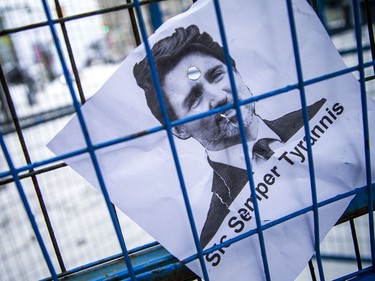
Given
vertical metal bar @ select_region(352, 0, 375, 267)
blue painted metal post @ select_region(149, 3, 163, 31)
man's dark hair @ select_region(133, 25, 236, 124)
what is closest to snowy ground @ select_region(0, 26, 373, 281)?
blue painted metal post @ select_region(149, 3, 163, 31)

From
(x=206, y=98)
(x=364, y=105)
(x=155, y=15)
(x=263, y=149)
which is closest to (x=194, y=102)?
(x=206, y=98)

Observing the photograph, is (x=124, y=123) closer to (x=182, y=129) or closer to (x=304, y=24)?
(x=182, y=129)

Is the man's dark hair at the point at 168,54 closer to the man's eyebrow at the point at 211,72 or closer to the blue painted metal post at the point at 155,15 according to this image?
the man's eyebrow at the point at 211,72

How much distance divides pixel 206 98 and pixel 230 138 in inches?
2.6

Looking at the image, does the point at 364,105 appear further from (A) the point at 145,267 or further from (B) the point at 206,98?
(A) the point at 145,267

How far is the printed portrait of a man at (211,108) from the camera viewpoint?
0.47 m

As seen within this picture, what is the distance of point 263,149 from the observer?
51 centimetres

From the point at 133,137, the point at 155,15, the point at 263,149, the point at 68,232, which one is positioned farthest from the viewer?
the point at 68,232

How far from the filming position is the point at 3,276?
1.66 m

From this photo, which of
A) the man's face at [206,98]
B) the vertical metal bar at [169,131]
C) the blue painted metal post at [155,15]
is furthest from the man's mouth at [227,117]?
the blue painted metal post at [155,15]

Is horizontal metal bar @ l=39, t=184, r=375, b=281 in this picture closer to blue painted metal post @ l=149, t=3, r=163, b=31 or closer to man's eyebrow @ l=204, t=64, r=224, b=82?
man's eyebrow @ l=204, t=64, r=224, b=82

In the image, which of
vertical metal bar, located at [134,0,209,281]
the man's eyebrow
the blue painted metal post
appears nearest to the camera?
vertical metal bar, located at [134,0,209,281]

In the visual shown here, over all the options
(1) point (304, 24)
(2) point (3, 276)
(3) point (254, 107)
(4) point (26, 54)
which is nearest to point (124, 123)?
(3) point (254, 107)

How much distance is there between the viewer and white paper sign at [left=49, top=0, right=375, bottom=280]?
46cm
